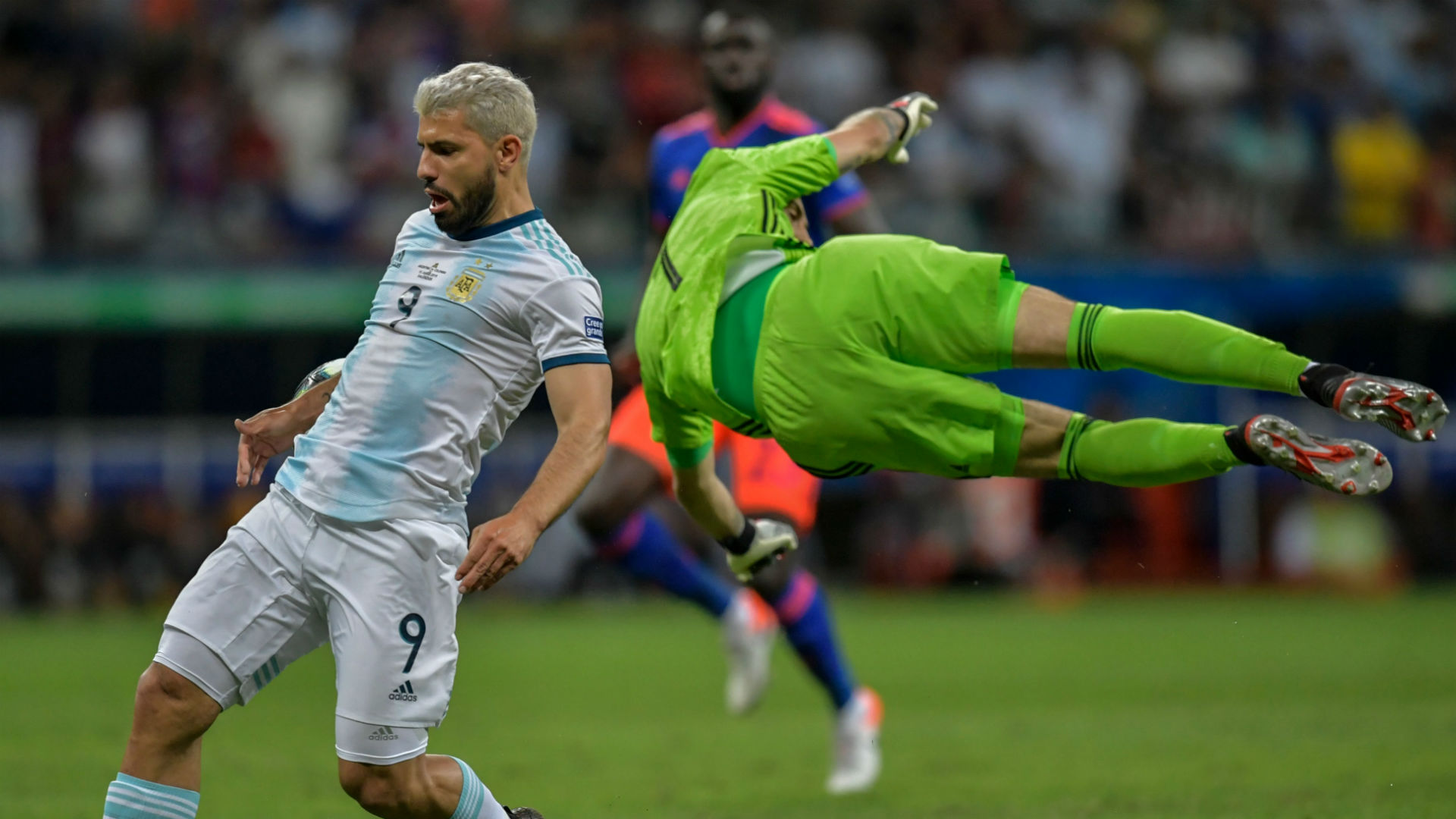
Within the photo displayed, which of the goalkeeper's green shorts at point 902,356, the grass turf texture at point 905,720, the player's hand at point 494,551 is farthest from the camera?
the grass turf texture at point 905,720

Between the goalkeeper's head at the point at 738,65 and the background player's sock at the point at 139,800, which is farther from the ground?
the goalkeeper's head at the point at 738,65

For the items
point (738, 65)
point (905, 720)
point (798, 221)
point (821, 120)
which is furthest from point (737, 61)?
point (821, 120)

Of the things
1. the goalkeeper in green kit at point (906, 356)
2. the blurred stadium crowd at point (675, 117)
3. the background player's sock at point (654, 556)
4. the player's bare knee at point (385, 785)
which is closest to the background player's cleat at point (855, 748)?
the background player's sock at point (654, 556)

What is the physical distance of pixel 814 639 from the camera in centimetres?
794

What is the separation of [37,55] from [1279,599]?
1344 centimetres

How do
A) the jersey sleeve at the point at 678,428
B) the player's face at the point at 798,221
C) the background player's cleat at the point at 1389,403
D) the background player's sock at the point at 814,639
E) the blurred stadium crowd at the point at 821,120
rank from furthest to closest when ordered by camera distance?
the blurred stadium crowd at the point at 821,120 → the background player's sock at the point at 814,639 → the player's face at the point at 798,221 → the jersey sleeve at the point at 678,428 → the background player's cleat at the point at 1389,403

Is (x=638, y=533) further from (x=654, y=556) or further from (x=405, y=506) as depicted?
(x=405, y=506)

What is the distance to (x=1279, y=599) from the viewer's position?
1759 centimetres

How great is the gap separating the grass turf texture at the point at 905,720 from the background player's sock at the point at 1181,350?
210 centimetres

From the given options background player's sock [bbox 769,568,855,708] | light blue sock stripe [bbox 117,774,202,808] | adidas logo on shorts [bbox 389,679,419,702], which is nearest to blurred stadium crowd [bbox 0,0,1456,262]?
background player's sock [bbox 769,568,855,708]

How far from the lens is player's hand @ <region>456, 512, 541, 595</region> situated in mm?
4391

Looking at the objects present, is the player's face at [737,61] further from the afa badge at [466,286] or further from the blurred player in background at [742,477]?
the afa badge at [466,286]

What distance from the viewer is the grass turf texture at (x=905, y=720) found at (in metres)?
7.16

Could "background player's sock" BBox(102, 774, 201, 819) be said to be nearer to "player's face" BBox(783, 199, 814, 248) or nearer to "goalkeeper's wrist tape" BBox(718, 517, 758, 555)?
"goalkeeper's wrist tape" BBox(718, 517, 758, 555)
